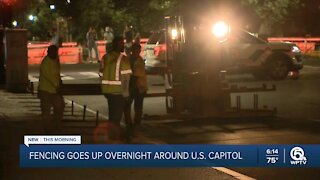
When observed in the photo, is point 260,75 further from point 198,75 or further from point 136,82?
point 136,82

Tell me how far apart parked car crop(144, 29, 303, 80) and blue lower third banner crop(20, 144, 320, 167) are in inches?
406

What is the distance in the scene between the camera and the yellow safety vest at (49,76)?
10695mm

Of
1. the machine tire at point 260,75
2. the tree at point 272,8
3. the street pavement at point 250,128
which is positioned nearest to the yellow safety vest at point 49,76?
the street pavement at point 250,128

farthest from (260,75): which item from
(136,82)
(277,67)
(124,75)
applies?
(124,75)

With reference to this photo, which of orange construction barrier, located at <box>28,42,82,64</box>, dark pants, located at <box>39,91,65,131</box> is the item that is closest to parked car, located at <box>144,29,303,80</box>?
dark pants, located at <box>39,91,65,131</box>

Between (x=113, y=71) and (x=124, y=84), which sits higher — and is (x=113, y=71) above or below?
above

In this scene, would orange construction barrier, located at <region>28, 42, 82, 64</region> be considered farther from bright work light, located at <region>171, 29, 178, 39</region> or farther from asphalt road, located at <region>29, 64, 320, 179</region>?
bright work light, located at <region>171, 29, 178, 39</region>

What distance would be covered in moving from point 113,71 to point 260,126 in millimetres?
3348

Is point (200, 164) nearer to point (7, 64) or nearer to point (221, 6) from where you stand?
point (221, 6)

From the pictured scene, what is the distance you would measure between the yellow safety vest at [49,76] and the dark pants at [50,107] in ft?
0.32

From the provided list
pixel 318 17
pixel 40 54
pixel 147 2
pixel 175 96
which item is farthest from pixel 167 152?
pixel 318 17

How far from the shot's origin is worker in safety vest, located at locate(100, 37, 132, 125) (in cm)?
955

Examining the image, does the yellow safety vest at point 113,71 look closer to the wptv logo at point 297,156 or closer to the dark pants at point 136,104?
the dark pants at point 136,104

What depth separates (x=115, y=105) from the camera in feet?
31.7
